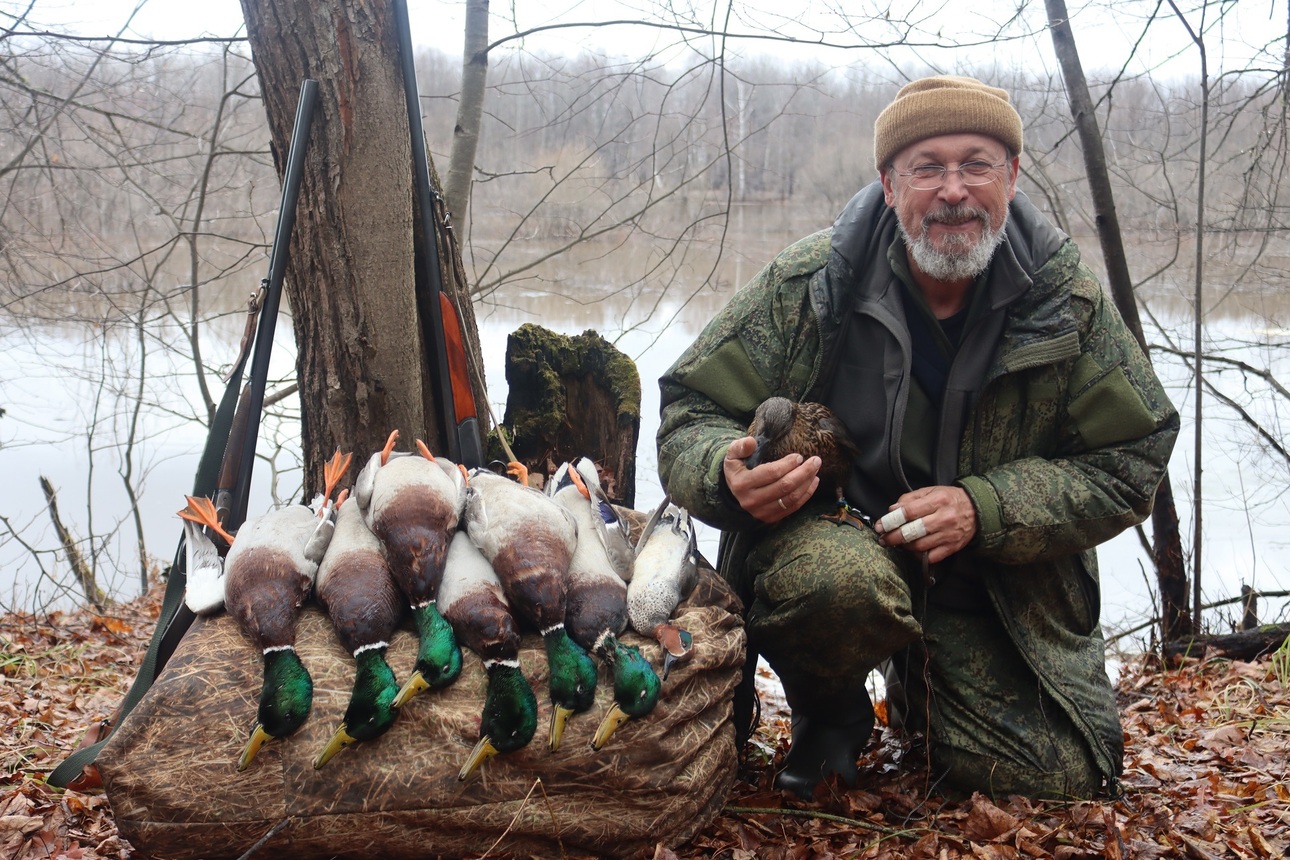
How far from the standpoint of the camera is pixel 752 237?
27.6 feet

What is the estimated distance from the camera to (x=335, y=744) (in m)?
2.30

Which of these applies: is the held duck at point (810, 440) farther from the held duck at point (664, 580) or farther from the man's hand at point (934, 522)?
the held duck at point (664, 580)

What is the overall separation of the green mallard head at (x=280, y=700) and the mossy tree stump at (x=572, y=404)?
5.78 ft

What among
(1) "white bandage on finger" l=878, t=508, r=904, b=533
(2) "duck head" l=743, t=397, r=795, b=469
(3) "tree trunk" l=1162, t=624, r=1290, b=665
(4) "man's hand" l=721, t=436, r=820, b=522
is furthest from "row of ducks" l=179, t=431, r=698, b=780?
(3) "tree trunk" l=1162, t=624, r=1290, b=665

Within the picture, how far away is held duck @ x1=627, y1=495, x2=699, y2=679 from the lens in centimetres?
263

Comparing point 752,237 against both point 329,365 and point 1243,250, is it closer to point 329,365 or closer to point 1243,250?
point 1243,250

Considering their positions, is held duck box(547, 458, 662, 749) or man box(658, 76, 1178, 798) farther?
man box(658, 76, 1178, 798)

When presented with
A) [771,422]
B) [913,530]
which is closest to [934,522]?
[913,530]

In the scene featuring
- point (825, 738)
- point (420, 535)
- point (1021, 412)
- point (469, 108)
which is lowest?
point (825, 738)

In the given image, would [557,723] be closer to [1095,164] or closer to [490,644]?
[490,644]

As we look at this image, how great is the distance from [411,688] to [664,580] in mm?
778

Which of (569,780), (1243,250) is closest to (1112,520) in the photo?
(569,780)

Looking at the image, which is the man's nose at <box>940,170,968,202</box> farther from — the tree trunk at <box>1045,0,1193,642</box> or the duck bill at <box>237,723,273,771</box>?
the duck bill at <box>237,723,273,771</box>

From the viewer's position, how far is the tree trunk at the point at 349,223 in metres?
3.46
